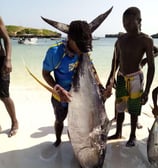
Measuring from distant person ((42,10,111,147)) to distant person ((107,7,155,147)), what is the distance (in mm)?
535

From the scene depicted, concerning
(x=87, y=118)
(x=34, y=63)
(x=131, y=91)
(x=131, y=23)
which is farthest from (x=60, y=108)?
(x=34, y=63)

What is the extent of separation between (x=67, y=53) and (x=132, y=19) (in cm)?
91

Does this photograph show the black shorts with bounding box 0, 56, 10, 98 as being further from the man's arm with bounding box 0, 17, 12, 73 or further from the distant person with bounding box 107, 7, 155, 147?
the distant person with bounding box 107, 7, 155, 147

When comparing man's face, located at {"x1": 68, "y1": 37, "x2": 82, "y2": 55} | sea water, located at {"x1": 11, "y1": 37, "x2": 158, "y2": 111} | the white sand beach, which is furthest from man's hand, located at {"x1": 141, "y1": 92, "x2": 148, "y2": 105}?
sea water, located at {"x1": 11, "y1": 37, "x2": 158, "y2": 111}

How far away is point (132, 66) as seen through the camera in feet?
13.6

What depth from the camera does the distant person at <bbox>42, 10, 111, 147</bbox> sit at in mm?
3334

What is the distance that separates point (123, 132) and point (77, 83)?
1.88 meters

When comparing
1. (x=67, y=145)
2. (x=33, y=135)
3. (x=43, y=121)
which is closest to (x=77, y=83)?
(x=67, y=145)

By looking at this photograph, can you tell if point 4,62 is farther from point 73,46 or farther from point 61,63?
point 73,46

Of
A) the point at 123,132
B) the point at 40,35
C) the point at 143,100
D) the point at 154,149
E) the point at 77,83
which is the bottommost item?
the point at 40,35

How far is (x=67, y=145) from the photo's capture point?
436 centimetres

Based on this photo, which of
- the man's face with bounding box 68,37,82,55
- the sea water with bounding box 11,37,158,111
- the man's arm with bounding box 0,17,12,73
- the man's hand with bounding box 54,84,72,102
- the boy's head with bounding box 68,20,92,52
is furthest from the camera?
the sea water with bounding box 11,37,158,111

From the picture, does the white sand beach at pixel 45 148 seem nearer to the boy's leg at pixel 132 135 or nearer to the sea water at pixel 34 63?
the boy's leg at pixel 132 135

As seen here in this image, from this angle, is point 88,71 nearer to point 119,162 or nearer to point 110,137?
point 119,162
